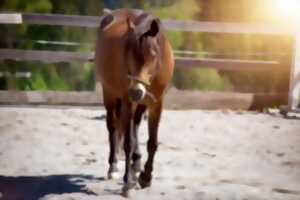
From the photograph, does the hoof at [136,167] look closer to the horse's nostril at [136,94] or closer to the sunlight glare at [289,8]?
the horse's nostril at [136,94]

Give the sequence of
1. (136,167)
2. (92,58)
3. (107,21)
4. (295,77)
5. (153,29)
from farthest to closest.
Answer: (295,77) < (92,58) < (107,21) < (136,167) < (153,29)

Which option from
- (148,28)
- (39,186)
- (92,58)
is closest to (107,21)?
(148,28)

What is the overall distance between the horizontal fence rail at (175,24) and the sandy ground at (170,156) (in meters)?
0.92

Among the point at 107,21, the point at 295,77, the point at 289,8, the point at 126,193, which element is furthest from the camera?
the point at 289,8

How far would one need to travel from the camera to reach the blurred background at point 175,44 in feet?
26.2

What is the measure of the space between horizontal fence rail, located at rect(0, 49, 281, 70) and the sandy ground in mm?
557

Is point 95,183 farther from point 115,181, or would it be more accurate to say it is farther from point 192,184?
point 192,184

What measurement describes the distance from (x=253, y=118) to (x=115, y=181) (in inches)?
118

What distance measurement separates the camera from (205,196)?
4.17 m

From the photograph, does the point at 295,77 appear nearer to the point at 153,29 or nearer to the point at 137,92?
the point at 153,29

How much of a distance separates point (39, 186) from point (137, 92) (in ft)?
3.38

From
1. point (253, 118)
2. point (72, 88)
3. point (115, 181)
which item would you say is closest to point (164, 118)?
point (253, 118)

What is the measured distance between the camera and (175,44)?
8.13m

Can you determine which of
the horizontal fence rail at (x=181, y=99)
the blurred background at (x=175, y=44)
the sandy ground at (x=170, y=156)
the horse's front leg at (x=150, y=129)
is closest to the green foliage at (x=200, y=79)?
the blurred background at (x=175, y=44)
